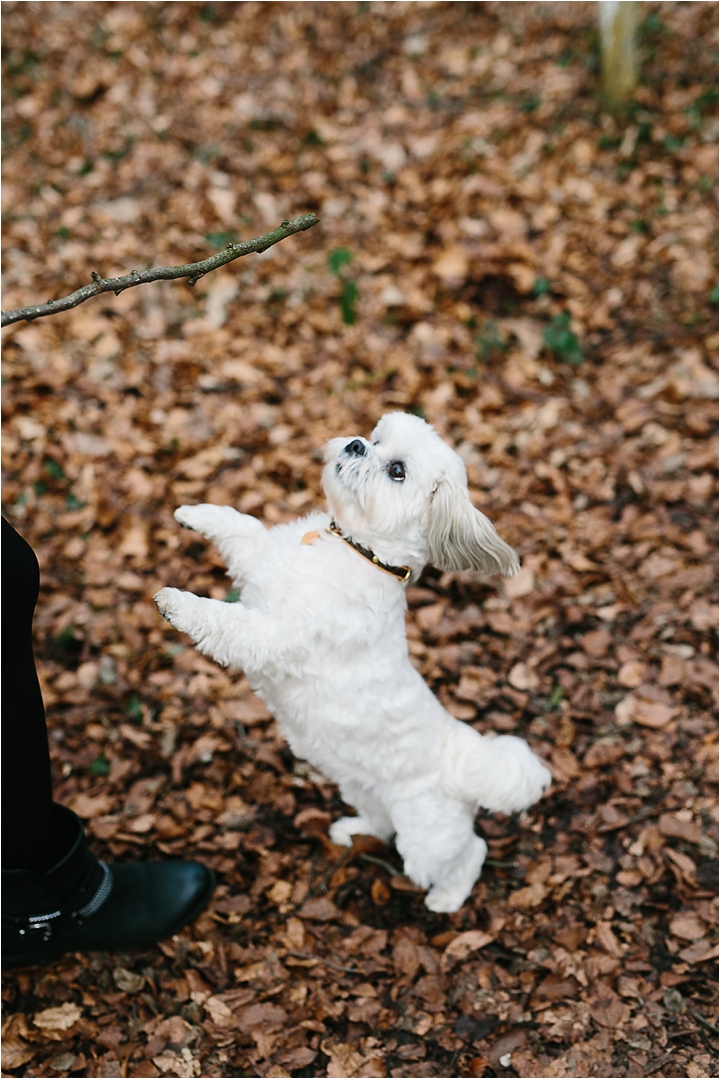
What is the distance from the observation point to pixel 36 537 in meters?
4.26

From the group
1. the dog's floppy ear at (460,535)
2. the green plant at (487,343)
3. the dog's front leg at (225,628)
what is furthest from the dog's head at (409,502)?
the green plant at (487,343)

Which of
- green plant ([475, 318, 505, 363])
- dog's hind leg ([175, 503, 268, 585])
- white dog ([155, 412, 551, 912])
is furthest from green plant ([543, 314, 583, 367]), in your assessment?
dog's hind leg ([175, 503, 268, 585])

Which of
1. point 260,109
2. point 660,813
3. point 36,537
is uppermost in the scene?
point 260,109

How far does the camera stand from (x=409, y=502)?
103 inches

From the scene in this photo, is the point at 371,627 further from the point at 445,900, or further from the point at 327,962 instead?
the point at 327,962

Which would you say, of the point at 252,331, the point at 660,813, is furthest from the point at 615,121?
the point at 660,813

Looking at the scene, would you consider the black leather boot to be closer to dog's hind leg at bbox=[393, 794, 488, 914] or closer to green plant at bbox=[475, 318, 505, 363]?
dog's hind leg at bbox=[393, 794, 488, 914]

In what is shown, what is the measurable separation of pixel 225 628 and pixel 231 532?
49 centimetres

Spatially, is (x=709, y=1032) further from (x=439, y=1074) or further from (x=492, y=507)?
(x=492, y=507)

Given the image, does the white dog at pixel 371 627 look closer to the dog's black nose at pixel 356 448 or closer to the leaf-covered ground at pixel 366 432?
the dog's black nose at pixel 356 448

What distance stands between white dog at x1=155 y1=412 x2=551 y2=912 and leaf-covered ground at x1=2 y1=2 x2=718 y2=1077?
0.69 metres

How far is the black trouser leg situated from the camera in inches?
80.8

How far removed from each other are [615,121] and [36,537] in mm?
5391

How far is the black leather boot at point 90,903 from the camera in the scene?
263 centimetres
